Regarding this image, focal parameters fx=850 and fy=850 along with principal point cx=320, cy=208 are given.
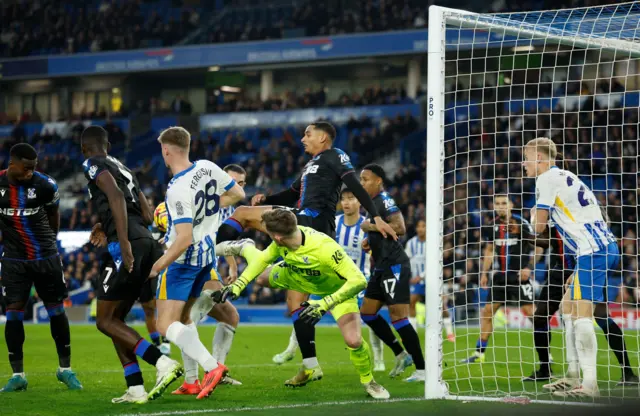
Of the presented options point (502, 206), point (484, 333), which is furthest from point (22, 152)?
point (484, 333)

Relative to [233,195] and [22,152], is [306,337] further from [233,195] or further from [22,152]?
[22,152]

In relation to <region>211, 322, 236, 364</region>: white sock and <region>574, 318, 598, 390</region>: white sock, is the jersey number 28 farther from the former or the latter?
<region>574, 318, 598, 390</region>: white sock

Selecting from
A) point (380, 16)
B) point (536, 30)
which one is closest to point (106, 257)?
point (536, 30)

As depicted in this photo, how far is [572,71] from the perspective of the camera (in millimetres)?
30547

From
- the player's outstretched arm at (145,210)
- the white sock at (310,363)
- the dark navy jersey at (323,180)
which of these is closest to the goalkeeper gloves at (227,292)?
the player's outstretched arm at (145,210)

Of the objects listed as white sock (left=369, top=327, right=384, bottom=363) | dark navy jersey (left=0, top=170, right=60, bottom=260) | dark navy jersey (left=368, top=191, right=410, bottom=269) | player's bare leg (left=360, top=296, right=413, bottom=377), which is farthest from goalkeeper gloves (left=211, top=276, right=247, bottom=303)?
white sock (left=369, top=327, right=384, bottom=363)

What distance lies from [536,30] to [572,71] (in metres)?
24.1

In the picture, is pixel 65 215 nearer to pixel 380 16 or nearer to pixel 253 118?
pixel 253 118

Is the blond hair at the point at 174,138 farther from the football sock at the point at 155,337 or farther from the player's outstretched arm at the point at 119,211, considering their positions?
the football sock at the point at 155,337

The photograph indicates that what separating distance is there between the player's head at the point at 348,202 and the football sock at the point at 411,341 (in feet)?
7.71

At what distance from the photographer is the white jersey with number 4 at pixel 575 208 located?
7461 mm

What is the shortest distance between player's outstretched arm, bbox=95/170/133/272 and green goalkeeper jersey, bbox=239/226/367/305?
979mm

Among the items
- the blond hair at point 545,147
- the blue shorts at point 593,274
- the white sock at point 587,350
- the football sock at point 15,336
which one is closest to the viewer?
the white sock at point 587,350

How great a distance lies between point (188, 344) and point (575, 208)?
356 centimetres
